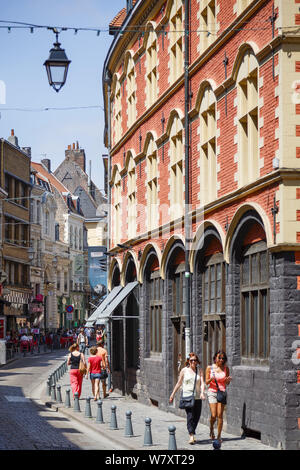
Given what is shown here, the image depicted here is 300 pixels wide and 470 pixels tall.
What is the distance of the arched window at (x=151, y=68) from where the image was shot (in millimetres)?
26703

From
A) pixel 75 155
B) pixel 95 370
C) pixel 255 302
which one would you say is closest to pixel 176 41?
pixel 255 302

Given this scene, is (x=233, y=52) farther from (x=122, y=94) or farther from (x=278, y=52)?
(x=122, y=94)

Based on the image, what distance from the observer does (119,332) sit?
32312 millimetres

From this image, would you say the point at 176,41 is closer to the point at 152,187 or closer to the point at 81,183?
the point at 152,187

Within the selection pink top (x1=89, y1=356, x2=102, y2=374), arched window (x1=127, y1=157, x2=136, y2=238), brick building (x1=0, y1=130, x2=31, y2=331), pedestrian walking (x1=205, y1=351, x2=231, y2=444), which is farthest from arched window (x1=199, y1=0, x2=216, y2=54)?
brick building (x1=0, y1=130, x2=31, y2=331)

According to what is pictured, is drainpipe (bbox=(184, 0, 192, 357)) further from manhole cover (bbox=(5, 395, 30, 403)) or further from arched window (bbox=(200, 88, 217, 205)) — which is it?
manhole cover (bbox=(5, 395, 30, 403))

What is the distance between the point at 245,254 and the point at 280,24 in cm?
443

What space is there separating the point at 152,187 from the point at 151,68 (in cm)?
324

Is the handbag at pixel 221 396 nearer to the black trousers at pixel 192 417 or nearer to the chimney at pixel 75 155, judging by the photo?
the black trousers at pixel 192 417

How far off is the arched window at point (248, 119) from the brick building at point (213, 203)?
0.03 meters

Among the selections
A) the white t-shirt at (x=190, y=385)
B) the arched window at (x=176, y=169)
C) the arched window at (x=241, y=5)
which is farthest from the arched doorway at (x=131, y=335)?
the arched window at (x=241, y=5)

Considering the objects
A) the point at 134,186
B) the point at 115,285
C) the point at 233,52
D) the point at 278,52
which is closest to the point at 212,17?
the point at 233,52

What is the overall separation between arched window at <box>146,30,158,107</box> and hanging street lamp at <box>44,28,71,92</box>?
8.21 meters

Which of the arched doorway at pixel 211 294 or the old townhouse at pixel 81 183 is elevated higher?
the old townhouse at pixel 81 183
